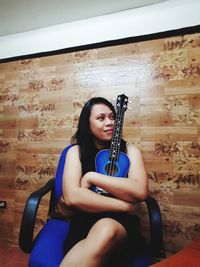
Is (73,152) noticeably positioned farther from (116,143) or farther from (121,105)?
(121,105)

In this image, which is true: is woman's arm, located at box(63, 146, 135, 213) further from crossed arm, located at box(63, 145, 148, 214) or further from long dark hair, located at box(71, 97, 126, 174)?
long dark hair, located at box(71, 97, 126, 174)

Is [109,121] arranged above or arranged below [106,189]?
above

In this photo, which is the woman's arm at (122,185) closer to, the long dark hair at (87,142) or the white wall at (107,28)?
the long dark hair at (87,142)

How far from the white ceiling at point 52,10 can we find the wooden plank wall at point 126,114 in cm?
36

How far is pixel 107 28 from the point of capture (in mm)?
2379

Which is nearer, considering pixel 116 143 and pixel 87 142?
pixel 116 143

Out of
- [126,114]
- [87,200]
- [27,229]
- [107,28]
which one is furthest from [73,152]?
[107,28]

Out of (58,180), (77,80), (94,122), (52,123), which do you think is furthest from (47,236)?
(77,80)

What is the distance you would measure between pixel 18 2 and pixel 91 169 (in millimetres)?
1768

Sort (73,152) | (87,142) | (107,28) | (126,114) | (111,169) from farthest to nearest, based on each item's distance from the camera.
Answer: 1. (107,28)
2. (126,114)
3. (87,142)
4. (73,152)
5. (111,169)

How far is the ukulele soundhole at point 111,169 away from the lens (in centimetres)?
148

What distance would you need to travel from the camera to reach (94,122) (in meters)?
1.70

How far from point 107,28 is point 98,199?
1.82 metres

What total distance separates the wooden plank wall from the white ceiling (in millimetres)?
365
